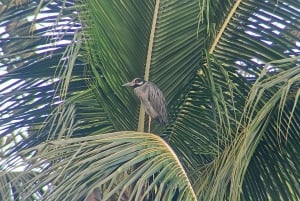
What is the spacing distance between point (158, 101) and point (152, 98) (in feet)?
0.19

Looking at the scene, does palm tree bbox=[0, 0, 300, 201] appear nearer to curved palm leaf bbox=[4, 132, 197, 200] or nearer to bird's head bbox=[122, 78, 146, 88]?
bird's head bbox=[122, 78, 146, 88]

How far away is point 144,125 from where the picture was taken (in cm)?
439

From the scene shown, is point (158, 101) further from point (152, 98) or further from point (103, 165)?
point (103, 165)

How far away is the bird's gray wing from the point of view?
161 inches

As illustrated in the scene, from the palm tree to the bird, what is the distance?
54 millimetres

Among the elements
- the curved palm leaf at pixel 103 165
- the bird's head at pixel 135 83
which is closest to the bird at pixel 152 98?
the bird's head at pixel 135 83

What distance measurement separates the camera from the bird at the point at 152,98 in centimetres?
409

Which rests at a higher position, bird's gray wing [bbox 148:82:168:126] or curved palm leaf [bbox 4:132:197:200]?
bird's gray wing [bbox 148:82:168:126]

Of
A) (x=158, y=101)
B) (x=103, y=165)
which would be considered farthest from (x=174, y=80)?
(x=103, y=165)

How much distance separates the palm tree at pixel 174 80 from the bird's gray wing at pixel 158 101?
73 millimetres

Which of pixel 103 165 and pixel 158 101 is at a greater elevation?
pixel 158 101

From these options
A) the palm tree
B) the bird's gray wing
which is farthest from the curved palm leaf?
the bird's gray wing

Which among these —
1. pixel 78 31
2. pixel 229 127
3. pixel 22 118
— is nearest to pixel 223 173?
pixel 229 127

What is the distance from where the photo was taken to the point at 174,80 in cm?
424
